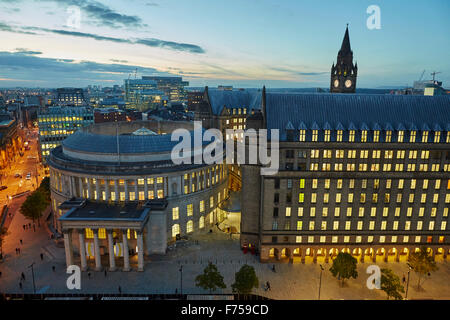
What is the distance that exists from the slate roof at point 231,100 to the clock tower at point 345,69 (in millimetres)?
36779

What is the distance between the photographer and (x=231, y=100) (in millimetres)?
145875

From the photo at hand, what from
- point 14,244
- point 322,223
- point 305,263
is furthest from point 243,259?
point 14,244

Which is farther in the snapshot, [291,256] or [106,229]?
[291,256]

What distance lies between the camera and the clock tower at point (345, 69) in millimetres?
140125

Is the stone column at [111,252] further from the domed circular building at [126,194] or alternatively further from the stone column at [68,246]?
the stone column at [68,246]

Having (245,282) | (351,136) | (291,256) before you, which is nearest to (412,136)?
(351,136)

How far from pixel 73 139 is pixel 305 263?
8063 centimetres

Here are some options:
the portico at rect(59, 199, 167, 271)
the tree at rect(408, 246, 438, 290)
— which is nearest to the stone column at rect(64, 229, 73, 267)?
the portico at rect(59, 199, 167, 271)

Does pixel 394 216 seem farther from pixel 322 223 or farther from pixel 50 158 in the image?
pixel 50 158

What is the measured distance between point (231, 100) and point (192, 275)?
298ft

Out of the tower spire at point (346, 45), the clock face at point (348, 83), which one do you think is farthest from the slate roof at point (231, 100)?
the tower spire at point (346, 45)

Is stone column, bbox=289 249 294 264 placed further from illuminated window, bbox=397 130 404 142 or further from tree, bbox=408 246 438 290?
illuminated window, bbox=397 130 404 142

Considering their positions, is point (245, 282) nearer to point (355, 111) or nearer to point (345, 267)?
point (345, 267)

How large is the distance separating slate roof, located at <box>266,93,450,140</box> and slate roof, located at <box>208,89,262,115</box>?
5907 cm
